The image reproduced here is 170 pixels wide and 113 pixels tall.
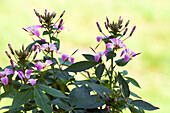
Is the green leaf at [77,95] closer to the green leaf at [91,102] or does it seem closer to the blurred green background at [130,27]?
the green leaf at [91,102]

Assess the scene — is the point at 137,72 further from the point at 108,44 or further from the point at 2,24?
the point at 108,44

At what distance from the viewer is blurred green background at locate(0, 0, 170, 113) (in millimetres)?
2881

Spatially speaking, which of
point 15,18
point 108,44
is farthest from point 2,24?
point 108,44

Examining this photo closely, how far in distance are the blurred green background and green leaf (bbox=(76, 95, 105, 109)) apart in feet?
5.81

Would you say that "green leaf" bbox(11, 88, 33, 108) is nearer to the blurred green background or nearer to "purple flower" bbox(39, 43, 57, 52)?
"purple flower" bbox(39, 43, 57, 52)

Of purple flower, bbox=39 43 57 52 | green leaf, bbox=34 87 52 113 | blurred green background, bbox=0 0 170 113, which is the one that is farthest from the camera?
blurred green background, bbox=0 0 170 113

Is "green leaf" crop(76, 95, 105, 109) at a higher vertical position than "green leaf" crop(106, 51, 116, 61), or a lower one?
lower

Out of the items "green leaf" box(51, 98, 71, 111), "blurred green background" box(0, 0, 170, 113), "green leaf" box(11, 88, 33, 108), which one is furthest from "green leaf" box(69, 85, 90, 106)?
"blurred green background" box(0, 0, 170, 113)

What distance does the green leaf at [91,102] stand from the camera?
749 mm

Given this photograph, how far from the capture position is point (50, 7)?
4082 millimetres

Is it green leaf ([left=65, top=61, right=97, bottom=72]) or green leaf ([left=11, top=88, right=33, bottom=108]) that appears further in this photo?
green leaf ([left=65, top=61, right=97, bottom=72])

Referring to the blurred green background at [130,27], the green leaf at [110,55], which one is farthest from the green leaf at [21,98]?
the blurred green background at [130,27]

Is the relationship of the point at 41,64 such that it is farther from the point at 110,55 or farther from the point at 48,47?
the point at 110,55

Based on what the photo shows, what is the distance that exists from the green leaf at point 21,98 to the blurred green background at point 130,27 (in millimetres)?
1790
